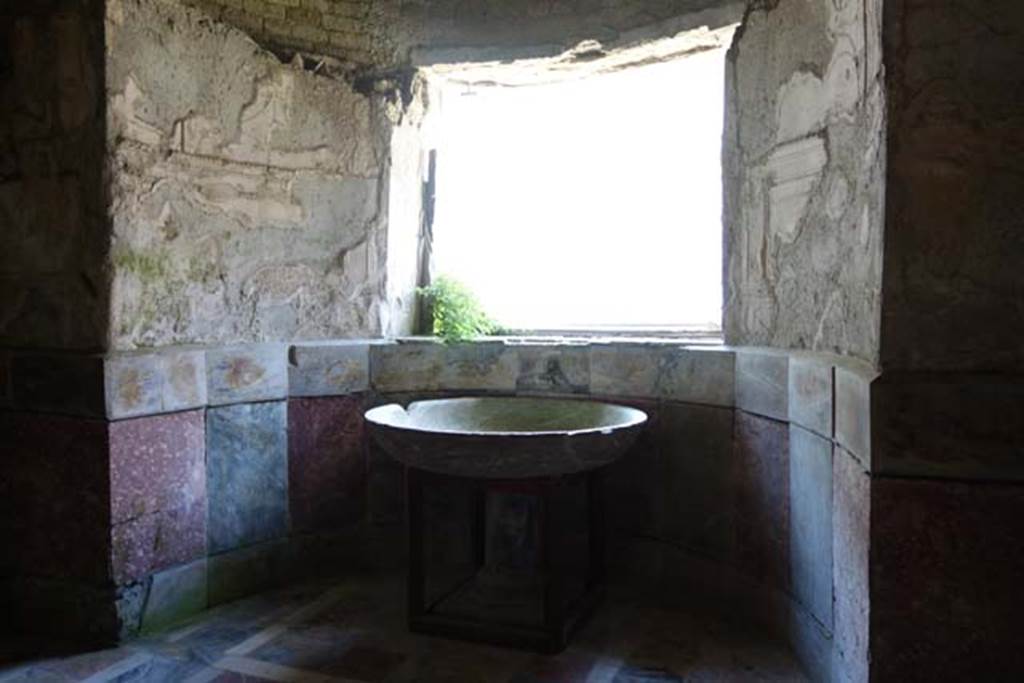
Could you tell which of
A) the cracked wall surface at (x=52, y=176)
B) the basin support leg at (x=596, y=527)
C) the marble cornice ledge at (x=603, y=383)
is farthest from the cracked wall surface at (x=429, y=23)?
the basin support leg at (x=596, y=527)

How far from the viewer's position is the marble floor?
2078 mm

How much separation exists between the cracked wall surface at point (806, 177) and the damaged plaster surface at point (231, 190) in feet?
4.62

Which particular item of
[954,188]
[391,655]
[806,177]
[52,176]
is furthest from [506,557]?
[52,176]

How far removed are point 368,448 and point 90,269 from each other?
1180 millimetres

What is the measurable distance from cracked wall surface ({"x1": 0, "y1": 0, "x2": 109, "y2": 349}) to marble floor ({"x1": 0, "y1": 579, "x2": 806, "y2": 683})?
3.14 ft

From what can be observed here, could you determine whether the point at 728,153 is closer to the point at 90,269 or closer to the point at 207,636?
the point at 90,269

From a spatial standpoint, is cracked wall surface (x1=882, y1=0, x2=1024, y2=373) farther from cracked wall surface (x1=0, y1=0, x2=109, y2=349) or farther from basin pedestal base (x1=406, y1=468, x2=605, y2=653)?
cracked wall surface (x1=0, y1=0, x2=109, y2=349)

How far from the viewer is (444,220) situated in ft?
10.9

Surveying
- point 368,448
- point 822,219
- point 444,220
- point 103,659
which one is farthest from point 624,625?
point 444,220

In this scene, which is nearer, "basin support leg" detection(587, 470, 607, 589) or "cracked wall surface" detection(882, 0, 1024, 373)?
"cracked wall surface" detection(882, 0, 1024, 373)

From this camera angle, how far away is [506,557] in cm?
256

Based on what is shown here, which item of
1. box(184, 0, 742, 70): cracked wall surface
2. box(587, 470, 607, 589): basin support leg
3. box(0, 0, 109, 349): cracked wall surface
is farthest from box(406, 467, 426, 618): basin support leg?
box(184, 0, 742, 70): cracked wall surface

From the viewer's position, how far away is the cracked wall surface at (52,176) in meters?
2.29

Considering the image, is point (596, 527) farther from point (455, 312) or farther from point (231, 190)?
point (231, 190)
